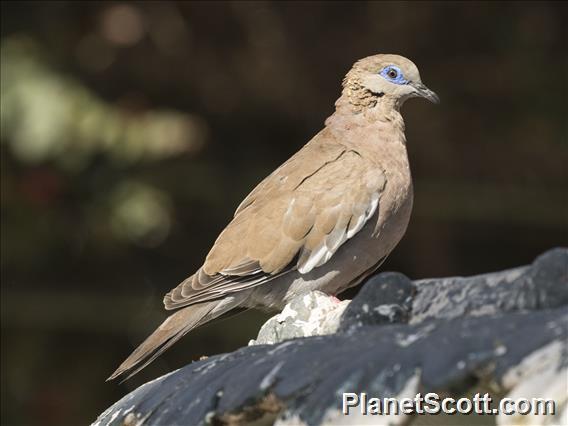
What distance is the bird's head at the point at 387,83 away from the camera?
3.51 metres

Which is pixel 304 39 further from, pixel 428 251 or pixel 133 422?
pixel 133 422

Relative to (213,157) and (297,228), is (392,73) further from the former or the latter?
(213,157)

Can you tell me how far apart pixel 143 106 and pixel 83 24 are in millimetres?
789

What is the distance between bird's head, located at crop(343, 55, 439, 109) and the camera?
351 cm

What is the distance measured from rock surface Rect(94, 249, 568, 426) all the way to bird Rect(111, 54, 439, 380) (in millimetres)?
1077

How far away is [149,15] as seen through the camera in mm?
5887

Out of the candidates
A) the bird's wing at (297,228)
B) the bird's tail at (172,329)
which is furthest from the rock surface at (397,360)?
the bird's wing at (297,228)

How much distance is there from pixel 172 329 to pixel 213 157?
310 centimetres

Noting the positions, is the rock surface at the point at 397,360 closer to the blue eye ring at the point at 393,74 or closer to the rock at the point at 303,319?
the rock at the point at 303,319

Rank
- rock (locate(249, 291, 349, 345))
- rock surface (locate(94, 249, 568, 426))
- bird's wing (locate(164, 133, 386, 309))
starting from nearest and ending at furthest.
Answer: rock surface (locate(94, 249, 568, 426)), rock (locate(249, 291, 349, 345)), bird's wing (locate(164, 133, 386, 309))

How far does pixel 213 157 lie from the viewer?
6250mm

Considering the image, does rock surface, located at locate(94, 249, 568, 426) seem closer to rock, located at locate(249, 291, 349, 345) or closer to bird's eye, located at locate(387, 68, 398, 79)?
rock, located at locate(249, 291, 349, 345)

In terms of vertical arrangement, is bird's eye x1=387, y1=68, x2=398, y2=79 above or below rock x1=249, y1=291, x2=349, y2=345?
above

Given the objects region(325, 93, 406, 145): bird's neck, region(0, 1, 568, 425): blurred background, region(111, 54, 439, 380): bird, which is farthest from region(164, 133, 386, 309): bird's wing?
region(0, 1, 568, 425): blurred background
